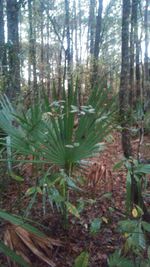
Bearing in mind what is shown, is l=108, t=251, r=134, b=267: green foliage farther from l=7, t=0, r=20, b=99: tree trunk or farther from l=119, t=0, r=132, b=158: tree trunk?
l=7, t=0, r=20, b=99: tree trunk

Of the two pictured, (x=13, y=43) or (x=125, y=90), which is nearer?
(x=125, y=90)

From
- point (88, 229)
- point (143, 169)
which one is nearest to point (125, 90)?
point (88, 229)

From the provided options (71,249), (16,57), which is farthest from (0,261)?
(16,57)

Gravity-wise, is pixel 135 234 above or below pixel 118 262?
above

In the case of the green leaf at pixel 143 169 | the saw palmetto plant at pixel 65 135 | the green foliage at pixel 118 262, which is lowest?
the green foliage at pixel 118 262

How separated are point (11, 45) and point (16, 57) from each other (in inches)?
10.9

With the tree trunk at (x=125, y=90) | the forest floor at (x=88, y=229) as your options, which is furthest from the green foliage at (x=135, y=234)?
the tree trunk at (x=125, y=90)

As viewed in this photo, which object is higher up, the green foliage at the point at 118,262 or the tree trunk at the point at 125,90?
the tree trunk at the point at 125,90

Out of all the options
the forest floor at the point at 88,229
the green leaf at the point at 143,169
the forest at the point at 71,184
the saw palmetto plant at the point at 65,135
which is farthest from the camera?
the forest floor at the point at 88,229

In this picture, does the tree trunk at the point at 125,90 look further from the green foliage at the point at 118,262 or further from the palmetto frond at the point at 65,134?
the green foliage at the point at 118,262

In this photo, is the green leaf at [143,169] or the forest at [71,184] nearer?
the green leaf at [143,169]

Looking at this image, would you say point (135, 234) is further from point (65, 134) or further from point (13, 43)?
point (13, 43)

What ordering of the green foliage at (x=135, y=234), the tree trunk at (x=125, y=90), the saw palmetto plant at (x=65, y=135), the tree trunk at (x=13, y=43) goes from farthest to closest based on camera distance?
1. the tree trunk at (x=13, y=43)
2. the tree trunk at (x=125, y=90)
3. the saw palmetto plant at (x=65, y=135)
4. the green foliage at (x=135, y=234)

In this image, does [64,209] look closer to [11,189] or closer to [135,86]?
[11,189]
